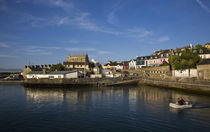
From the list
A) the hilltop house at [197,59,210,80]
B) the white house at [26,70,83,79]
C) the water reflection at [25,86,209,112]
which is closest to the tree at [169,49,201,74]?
the hilltop house at [197,59,210,80]

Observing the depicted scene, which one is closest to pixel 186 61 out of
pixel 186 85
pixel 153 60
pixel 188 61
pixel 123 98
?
pixel 188 61

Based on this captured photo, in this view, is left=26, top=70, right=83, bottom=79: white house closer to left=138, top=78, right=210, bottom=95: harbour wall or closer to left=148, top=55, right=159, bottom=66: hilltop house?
left=138, top=78, right=210, bottom=95: harbour wall

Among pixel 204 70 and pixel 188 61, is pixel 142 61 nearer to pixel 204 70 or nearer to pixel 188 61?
pixel 188 61

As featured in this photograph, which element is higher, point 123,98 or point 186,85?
point 186,85

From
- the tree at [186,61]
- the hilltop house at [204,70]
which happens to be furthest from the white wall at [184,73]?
the hilltop house at [204,70]

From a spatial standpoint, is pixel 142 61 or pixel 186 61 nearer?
pixel 186 61

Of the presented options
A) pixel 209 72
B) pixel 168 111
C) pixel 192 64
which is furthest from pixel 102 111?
pixel 192 64

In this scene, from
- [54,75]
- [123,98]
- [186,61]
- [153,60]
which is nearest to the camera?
[123,98]

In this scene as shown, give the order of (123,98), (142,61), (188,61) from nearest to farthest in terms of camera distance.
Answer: (123,98) < (188,61) < (142,61)

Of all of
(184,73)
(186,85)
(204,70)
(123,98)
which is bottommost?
(123,98)

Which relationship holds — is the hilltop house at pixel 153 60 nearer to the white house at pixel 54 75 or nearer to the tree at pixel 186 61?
the tree at pixel 186 61

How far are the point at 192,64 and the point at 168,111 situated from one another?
129 feet

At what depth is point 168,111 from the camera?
76.8 feet

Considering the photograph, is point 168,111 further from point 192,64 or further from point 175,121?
point 192,64
